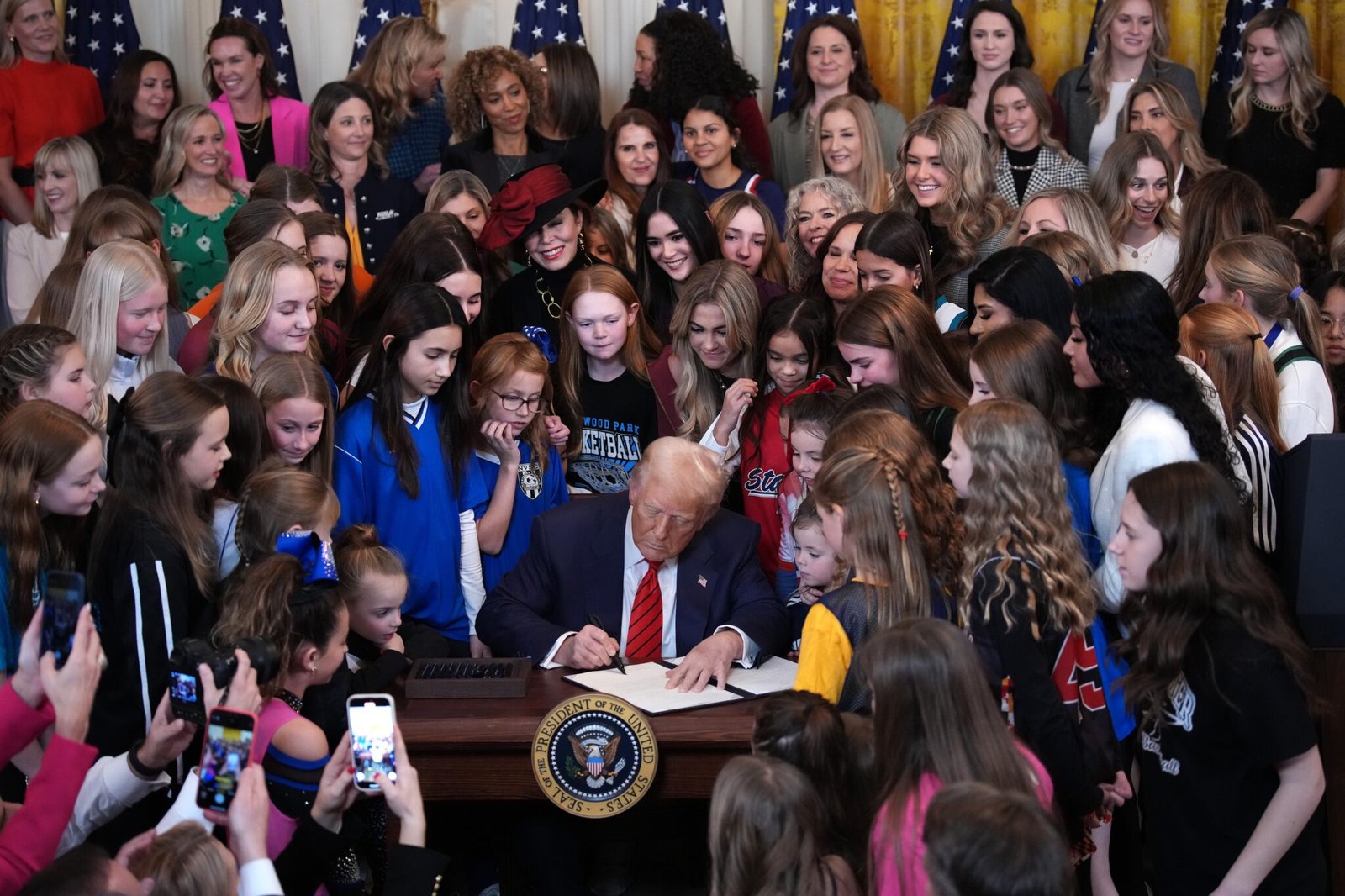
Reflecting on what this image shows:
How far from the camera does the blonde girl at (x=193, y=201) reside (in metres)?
6.25

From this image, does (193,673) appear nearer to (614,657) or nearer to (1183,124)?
(614,657)

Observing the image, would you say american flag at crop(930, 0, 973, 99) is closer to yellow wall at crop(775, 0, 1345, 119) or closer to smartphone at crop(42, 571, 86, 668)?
yellow wall at crop(775, 0, 1345, 119)

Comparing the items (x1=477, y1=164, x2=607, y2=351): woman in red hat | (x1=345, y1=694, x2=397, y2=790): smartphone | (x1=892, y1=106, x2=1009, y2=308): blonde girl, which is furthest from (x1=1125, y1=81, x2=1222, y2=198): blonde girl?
(x1=345, y1=694, x2=397, y2=790): smartphone

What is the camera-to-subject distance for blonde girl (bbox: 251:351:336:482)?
4387mm

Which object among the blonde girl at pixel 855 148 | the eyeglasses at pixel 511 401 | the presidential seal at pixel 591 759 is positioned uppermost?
the blonde girl at pixel 855 148

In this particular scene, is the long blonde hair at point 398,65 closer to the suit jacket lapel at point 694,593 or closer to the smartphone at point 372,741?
the suit jacket lapel at point 694,593

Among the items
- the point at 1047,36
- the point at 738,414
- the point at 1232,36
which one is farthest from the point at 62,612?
the point at 1232,36

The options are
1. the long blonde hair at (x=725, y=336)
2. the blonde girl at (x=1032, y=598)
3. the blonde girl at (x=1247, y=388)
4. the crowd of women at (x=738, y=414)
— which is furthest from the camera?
the long blonde hair at (x=725, y=336)

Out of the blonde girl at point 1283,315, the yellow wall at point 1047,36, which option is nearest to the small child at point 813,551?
the blonde girl at point 1283,315

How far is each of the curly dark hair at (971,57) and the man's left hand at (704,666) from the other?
393 centimetres

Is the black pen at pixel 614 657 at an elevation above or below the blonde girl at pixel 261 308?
below

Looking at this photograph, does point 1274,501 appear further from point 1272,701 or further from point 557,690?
point 557,690

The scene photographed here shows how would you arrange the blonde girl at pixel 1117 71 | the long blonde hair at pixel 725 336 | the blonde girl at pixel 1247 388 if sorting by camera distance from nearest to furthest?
1. the blonde girl at pixel 1247 388
2. the long blonde hair at pixel 725 336
3. the blonde girl at pixel 1117 71

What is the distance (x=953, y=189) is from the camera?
226 inches
